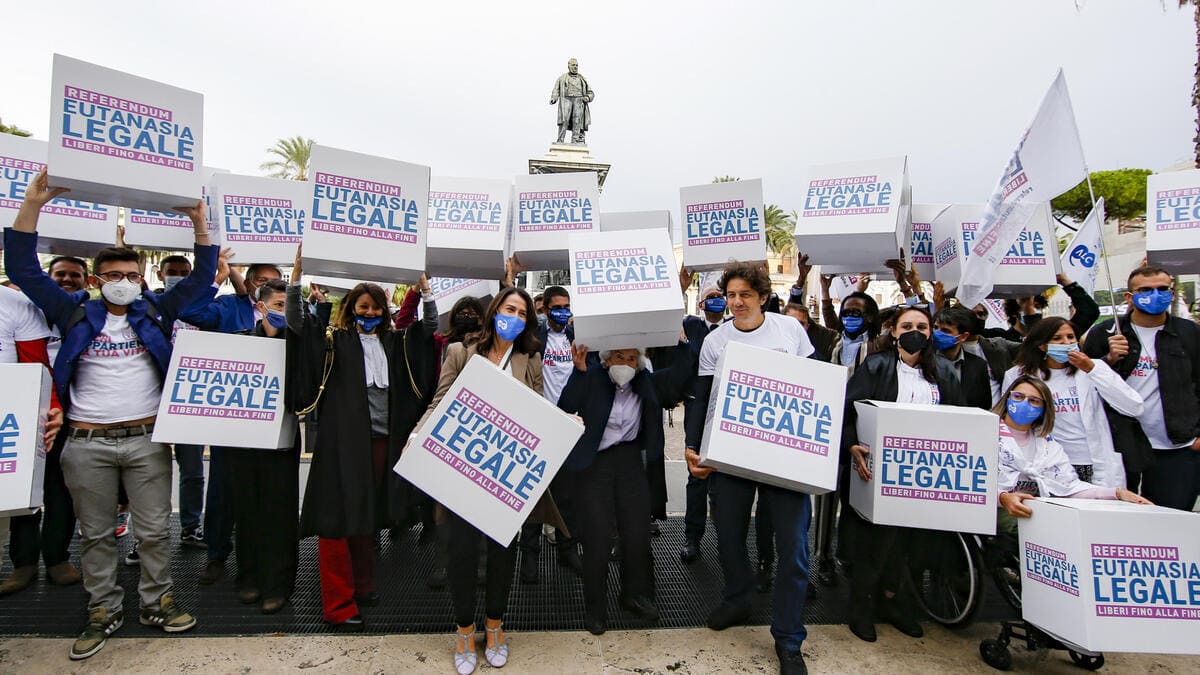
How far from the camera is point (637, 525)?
11.5 feet

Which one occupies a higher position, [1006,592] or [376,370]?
[376,370]

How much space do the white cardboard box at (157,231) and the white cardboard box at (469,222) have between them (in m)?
1.64

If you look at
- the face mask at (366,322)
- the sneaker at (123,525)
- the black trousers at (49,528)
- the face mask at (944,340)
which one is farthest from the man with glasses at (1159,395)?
the sneaker at (123,525)

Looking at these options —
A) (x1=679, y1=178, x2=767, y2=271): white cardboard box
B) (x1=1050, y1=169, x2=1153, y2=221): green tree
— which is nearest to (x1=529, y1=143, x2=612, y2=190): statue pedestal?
(x1=679, y1=178, x2=767, y2=271): white cardboard box

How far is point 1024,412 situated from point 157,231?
5.96 metres

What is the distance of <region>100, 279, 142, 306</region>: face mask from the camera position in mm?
3256

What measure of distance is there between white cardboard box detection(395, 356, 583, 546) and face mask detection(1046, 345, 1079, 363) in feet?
9.92

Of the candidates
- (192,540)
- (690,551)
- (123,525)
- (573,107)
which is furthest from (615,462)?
(573,107)

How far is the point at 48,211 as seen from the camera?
3.96 metres

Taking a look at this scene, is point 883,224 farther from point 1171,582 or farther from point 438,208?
point 438,208

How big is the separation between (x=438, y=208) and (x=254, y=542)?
2617mm

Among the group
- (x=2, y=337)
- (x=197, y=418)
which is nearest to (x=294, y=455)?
(x=197, y=418)

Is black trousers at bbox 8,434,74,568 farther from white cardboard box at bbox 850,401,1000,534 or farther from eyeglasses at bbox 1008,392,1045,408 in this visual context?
eyeglasses at bbox 1008,392,1045,408

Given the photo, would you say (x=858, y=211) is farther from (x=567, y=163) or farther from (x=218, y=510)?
(x=567, y=163)
